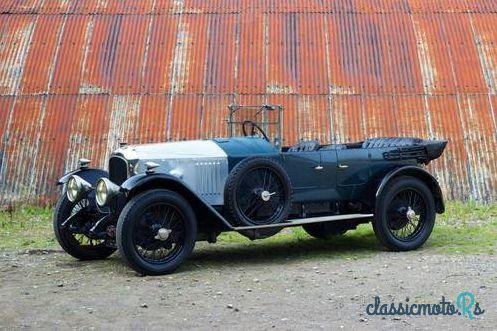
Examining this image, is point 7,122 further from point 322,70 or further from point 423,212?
point 423,212

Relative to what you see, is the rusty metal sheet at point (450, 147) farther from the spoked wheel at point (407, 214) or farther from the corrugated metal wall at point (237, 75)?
the spoked wheel at point (407, 214)

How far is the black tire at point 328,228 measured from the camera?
1032cm

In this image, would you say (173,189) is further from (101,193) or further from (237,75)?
(237,75)

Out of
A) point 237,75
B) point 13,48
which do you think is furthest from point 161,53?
point 13,48

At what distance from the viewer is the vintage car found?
8.55 metres

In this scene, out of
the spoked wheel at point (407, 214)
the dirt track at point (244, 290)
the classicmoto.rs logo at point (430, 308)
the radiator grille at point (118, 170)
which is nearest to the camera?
the dirt track at point (244, 290)

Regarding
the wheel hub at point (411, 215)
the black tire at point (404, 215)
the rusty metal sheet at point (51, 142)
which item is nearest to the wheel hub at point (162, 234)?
the black tire at point (404, 215)

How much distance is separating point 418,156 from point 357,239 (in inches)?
67.6

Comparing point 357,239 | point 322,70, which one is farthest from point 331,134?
point 357,239

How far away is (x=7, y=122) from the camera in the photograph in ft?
50.7

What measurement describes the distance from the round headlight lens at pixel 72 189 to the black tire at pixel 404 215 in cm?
398

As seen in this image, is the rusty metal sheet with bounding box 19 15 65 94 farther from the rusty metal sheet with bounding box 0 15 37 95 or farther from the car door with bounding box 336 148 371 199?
the car door with bounding box 336 148 371 199

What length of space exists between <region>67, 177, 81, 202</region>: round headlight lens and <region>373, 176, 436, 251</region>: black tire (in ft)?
13.1

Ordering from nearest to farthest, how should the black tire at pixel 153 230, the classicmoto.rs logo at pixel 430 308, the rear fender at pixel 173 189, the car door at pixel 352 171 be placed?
1. the classicmoto.rs logo at pixel 430 308
2. the black tire at pixel 153 230
3. the rear fender at pixel 173 189
4. the car door at pixel 352 171
